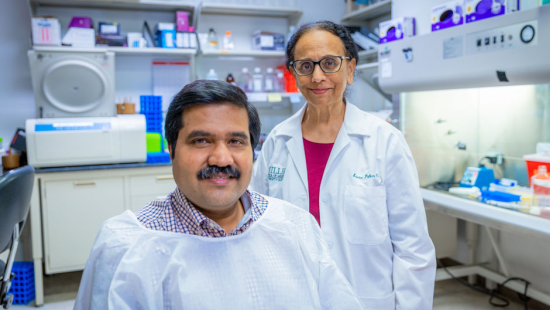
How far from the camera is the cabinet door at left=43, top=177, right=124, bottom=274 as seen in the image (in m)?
2.67

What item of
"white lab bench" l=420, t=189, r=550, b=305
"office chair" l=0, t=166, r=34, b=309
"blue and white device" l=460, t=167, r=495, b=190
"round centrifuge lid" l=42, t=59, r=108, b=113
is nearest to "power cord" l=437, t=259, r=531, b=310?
"white lab bench" l=420, t=189, r=550, b=305

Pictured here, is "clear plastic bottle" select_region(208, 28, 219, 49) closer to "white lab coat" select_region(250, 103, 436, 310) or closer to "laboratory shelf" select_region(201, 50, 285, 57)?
"laboratory shelf" select_region(201, 50, 285, 57)

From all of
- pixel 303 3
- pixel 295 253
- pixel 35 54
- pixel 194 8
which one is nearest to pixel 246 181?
pixel 295 253

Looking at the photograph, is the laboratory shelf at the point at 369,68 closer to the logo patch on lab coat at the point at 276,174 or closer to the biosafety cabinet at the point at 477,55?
the biosafety cabinet at the point at 477,55

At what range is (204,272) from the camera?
89 cm

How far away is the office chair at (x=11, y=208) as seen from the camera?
1606mm

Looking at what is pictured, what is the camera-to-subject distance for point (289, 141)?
1438mm

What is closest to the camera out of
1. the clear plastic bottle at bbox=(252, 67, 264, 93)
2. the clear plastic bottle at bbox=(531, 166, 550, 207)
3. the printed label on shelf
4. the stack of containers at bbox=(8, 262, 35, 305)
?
the clear plastic bottle at bbox=(531, 166, 550, 207)

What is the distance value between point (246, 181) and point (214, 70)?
9.79 feet

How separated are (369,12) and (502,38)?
6.57 feet

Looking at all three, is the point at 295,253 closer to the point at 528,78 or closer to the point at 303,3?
the point at 528,78

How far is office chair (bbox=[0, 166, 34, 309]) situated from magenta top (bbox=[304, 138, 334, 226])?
3.73 ft

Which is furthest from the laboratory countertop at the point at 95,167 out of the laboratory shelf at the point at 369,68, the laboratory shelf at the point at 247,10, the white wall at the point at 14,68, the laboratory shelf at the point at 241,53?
the laboratory shelf at the point at 369,68

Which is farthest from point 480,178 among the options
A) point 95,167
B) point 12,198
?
point 95,167
